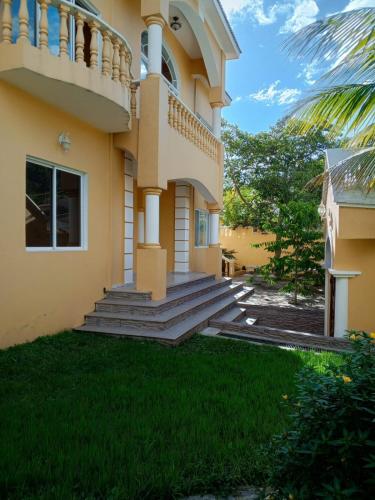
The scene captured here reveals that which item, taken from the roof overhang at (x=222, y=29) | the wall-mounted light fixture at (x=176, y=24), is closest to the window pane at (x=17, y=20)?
the wall-mounted light fixture at (x=176, y=24)

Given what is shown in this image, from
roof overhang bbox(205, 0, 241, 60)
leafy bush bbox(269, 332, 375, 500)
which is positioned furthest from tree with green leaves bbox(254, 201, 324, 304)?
leafy bush bbox(269, 332, 375, 500)

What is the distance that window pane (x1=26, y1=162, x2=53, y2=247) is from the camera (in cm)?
550

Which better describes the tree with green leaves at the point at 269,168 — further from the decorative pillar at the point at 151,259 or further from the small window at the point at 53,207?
the small window at the point at 53,207

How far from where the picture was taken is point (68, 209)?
6289mm

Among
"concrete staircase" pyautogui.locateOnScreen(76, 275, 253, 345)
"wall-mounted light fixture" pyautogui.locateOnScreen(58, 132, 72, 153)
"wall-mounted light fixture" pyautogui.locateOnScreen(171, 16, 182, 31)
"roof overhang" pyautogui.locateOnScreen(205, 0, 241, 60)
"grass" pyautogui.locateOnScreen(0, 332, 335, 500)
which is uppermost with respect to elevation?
"roof overhang" pyautogui.locateOnScreen(205, 0, 241, 60)

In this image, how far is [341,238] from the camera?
24.4 ft

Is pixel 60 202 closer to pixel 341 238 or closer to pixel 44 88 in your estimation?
pixel 44 88

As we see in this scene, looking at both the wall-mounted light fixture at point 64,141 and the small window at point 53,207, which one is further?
the wall-mounted light fixture at point 64,141

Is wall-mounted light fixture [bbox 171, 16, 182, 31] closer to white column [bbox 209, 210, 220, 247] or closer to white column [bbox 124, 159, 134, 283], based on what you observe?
white column [bbox 124, 159, 134, 283]

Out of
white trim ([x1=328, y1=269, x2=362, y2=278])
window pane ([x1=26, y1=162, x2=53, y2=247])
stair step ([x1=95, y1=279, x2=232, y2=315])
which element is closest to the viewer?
window pane ([x1=26, y1=162, x2=53, y2=247])

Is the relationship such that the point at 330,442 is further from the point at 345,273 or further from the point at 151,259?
the point at 345,273

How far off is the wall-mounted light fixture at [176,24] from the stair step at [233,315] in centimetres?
784

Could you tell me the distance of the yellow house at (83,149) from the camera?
5012 mm

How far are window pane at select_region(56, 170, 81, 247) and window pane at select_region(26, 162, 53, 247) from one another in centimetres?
18
